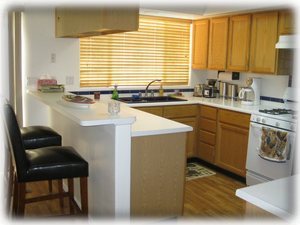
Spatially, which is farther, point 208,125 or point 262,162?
point 208,125

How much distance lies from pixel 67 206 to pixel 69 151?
91 cm

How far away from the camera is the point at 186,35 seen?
16.2 ft

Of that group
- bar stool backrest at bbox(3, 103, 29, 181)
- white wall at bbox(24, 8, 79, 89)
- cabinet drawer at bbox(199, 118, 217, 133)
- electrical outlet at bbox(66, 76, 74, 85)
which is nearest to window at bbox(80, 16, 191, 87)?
electrical outlet at bbox(66, 76, 74, 85)

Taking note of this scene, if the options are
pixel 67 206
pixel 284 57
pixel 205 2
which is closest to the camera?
pixel 67 206

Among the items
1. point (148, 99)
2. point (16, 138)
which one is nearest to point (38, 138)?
point (16, 138)

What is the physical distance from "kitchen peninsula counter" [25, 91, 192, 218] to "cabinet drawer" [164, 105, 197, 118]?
149 cm

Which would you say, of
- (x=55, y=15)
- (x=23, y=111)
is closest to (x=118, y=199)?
(x=23, y=111)

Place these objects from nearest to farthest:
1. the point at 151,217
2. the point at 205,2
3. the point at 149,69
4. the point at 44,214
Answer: the point at 151,217, the point at 44,214, the point at 205,2, the point at 149,69

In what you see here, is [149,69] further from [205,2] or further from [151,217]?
[151,217]

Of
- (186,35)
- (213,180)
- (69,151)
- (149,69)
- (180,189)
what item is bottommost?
(213,180)

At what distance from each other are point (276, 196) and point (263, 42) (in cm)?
285

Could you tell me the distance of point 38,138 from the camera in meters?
2.92

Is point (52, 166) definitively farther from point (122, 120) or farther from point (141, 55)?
point (141, 55)

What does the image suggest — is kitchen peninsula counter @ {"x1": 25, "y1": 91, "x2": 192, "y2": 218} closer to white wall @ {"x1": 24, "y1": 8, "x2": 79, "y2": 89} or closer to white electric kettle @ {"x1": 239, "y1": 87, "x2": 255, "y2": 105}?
white wall @ {"x1": 24, "y1": 8, "x2": 79, "y2": 89}
